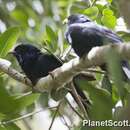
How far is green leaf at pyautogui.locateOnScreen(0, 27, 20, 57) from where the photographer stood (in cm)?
215

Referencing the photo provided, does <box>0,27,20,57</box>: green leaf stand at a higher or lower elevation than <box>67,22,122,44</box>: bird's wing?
lower

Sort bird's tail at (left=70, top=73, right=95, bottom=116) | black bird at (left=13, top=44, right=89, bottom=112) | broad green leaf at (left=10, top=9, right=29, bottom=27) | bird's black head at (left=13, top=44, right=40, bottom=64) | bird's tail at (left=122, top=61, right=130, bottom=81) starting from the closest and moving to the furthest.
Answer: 1. bird's tail at (left=122, top=61, right=130, bottom=81)
2. bird's tail at (left=70, top=73, right=95, bottom=116)
3. black bird at (left=13, top=44, right=89, bottom=112)
4. bird's black head at (left=13, top=44, right=40, bottom=64)
5. broad green leaf at (left=10, top=9, right=29, bottom=27)

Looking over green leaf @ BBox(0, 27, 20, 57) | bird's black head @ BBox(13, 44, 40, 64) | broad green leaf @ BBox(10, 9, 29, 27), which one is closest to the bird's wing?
green leaf @ BBox(0, 27, 20, 57)

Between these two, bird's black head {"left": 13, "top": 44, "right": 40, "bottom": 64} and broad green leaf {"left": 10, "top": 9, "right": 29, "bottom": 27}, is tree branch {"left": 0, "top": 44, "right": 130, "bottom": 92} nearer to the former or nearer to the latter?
bird's black head {"left": 13, "top": 44, "right": 40, "bottom": 64}

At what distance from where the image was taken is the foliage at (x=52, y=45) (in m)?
0.95

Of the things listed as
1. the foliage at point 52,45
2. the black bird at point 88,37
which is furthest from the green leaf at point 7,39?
the black bird at point 88,37

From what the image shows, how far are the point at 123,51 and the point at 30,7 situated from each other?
2.74 meters

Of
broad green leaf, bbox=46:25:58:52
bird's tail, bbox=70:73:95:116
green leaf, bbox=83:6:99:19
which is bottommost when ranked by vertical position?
bird's tail, bbox=70:73:95:116

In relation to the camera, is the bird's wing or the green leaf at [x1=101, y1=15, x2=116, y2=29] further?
the green leaf at [x1=101, y1=15, x2=116, y2=29]

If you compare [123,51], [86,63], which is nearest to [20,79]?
[86,63]

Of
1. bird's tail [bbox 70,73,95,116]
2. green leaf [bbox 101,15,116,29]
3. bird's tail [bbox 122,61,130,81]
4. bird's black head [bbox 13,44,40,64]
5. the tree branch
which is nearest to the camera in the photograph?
the tree branch

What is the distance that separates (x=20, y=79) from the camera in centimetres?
191

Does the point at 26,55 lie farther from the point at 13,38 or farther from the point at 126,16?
the point at 126,16

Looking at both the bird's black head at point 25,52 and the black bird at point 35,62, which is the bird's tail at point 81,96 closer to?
the black bird at point 35,62
